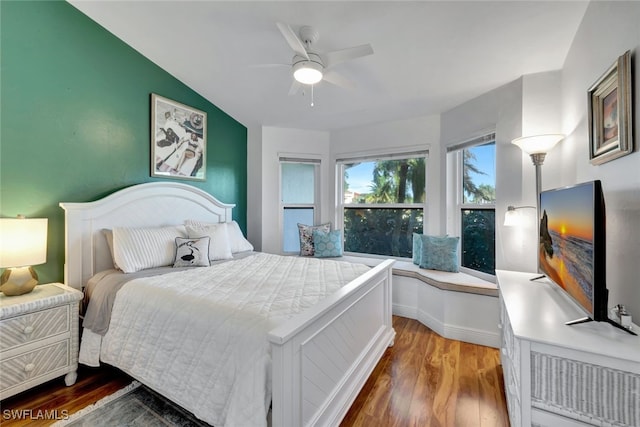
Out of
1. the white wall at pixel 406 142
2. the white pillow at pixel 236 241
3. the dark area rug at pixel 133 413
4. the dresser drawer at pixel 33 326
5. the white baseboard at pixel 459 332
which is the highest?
the white wall at pixel 406 142

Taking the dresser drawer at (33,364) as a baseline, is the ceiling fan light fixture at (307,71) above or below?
above

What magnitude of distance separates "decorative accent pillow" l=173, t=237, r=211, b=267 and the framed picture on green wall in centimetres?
91

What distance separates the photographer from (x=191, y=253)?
2420 mm

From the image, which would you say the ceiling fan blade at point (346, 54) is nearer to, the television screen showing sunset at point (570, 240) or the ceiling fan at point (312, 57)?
the ceiling fan at point (312, 57)

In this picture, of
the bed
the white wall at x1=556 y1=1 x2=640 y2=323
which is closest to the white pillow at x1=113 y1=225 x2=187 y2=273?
the bed

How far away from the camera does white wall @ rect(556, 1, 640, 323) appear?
1.18m

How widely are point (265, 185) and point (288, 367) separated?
2.98 meters

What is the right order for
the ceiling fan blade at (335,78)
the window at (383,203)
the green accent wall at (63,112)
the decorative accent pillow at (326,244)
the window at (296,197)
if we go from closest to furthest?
the green accent wall at (63,112) → the ceiling fan blade at (335,78) → the window at (383,203) → the decorative accent pillow at (326,244) → the window at (296,197)

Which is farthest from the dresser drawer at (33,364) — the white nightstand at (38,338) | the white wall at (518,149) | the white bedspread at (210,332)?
the white wall at (518,149)

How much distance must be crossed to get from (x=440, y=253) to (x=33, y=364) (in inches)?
135

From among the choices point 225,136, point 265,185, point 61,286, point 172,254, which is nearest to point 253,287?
point 172,254

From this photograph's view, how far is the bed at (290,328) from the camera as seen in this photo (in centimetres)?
113

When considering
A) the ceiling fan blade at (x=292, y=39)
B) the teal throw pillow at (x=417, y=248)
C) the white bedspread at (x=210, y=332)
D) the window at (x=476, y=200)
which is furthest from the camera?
the teal throw pillow at (x=417, y=248)

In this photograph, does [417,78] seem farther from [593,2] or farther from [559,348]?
[559,348]
